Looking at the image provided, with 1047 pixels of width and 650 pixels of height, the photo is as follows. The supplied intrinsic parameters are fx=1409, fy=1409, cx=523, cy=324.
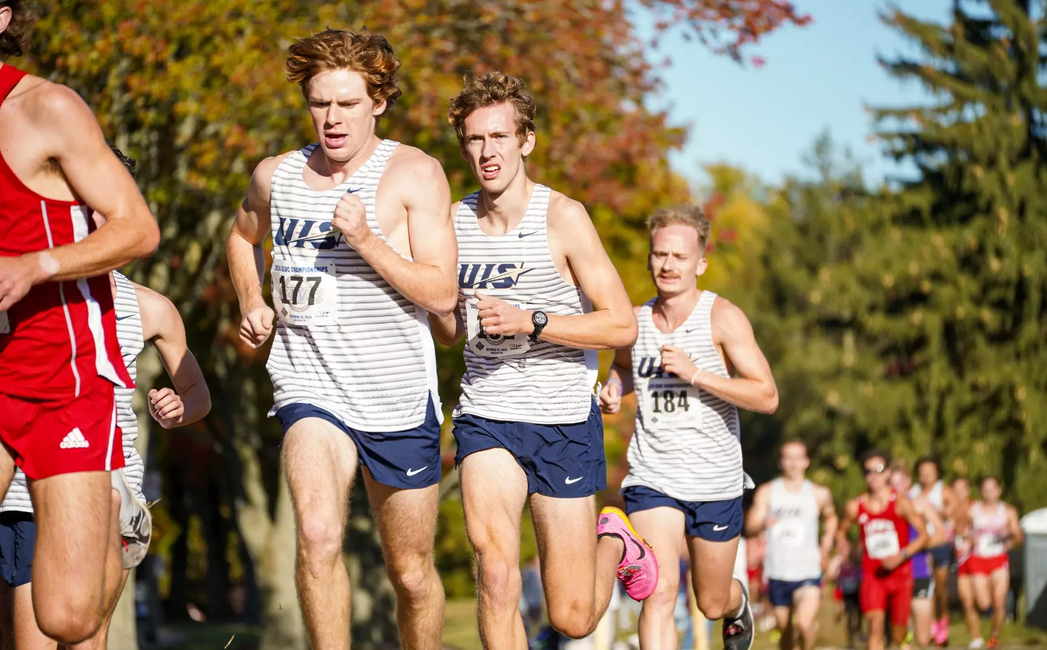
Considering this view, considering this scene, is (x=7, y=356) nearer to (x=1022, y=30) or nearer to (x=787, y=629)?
(x=787, y=629)

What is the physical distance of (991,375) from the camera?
33.7 metres

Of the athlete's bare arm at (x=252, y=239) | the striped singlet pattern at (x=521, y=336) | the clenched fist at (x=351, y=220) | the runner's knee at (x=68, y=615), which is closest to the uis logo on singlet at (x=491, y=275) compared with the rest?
the striped singlet pattern at (x=521, y=336)

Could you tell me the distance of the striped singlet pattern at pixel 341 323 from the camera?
554cm

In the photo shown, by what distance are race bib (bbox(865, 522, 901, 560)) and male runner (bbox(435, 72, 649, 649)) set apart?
6.85 meters

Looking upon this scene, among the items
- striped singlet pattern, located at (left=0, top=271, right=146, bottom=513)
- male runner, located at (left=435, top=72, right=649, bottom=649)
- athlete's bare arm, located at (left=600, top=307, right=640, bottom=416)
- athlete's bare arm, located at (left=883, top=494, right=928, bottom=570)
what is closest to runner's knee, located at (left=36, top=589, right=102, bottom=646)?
striped singlet pattern, located at (left=0, top=271, right=146, bottom=513)

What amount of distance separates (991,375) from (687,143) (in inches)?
750

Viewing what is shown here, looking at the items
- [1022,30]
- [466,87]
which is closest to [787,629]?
[466,87]

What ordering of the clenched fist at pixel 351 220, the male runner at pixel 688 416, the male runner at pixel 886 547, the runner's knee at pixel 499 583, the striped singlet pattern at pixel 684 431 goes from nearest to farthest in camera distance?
the clenched fist at pixel 351 220
the runner's knee at pixel 499 583
the male runner at pixel 688 416
the striped singlet pattern at pixel 684 431
the male runner at pixel 886 547

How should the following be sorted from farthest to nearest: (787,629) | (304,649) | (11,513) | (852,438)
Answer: (852,438) < (304,649) < (787,629) < (11,513)

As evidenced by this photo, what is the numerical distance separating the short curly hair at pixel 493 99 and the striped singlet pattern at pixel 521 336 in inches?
12.9

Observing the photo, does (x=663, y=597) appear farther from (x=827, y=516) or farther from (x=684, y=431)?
(x=827, y=516)

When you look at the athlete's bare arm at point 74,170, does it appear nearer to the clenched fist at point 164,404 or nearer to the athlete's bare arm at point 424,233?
the athlete's bare arm at point 424,233

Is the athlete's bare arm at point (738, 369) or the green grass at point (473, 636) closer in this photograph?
the athlete's bare arm at point (738, 369)

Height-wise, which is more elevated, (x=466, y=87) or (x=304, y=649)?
(x=466, y=87)
